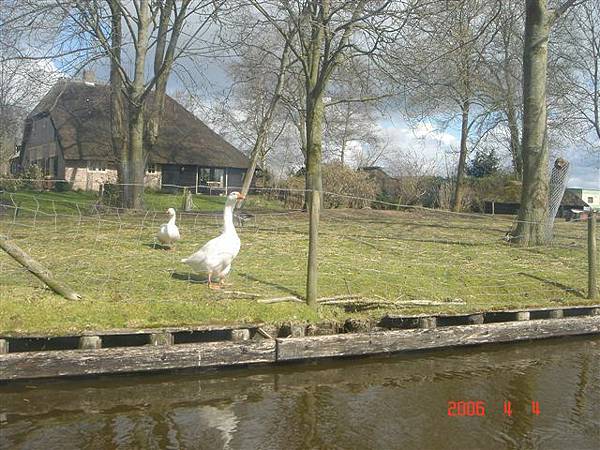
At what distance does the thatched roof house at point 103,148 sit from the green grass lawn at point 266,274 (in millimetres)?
26241

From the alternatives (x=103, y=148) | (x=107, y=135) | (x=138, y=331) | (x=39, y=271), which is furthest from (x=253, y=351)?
(x=107, y=135)

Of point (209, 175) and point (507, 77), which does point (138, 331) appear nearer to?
point (507, 77)

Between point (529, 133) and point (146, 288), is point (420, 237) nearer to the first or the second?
point (529, 133)

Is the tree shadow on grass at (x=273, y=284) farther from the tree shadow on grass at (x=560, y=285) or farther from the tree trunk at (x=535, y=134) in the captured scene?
the tree trunk at (x=535, y=134)

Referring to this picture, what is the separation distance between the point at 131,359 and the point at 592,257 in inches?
347

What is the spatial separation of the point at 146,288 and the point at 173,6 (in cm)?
1509

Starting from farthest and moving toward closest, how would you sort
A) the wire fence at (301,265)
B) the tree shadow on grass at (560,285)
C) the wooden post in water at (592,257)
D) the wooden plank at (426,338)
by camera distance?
the tree shadow on grass at (560,285)
the wooden post in water at (592,257)
the wire fence at (301,265)
the wooden plank at (426,338)

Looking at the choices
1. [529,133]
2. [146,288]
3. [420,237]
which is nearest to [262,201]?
[420,237]

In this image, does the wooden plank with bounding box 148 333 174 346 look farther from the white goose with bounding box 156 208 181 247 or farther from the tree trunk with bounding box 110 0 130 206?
the tree trunk with bounding box 110 0 130 206

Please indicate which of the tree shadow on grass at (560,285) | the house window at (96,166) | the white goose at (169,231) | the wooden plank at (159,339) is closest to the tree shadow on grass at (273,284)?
the white goose at (169,231)

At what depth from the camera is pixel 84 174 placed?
43312 millimetres
